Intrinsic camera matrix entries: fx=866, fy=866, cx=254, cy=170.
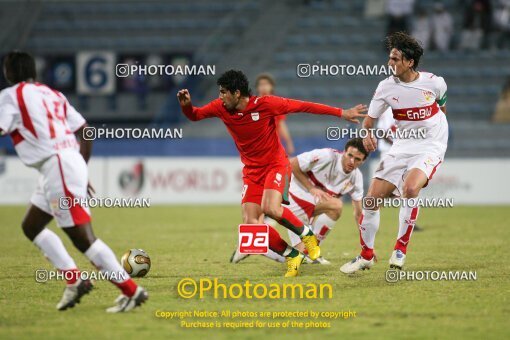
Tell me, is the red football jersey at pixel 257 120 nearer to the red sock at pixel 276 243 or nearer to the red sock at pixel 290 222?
the red sock at pixel 290 222

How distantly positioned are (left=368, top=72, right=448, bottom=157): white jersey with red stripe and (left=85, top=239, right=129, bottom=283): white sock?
3505mm

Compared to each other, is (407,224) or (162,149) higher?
(407,224)

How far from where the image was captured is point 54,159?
21.3 ft

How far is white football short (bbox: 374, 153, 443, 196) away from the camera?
8.80m

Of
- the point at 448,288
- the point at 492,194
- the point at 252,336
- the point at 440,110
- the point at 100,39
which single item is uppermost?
the point at 440,110

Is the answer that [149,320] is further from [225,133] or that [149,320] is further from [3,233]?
[225,133]

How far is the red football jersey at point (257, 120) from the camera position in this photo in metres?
8.51

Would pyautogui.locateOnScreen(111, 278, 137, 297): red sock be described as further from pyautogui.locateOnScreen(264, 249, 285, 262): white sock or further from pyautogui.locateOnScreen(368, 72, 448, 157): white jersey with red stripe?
pyautogui.locateOnScreen(368, 72, 448, 157): white jersey with red stripe

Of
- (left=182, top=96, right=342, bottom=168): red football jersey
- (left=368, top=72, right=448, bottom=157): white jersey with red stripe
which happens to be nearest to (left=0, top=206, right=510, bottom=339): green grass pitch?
(left=182, top=96, right=342, bottom=168): red football jersey

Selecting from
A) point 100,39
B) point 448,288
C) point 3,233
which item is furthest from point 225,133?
point 448,288

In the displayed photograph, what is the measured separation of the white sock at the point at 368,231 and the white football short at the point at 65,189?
3.26 m

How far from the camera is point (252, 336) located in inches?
226

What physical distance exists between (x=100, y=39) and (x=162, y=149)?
7767mm

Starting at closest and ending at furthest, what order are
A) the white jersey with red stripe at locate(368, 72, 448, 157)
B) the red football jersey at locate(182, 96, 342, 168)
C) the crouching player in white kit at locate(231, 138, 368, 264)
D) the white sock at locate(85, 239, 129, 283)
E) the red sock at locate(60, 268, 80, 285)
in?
the white sock at locate(85, 239, 129, 283), the red sock at locate(60, 268, 80, 285), the red football jersey at locate(182, 96, 342, 168), the white jersey with red stripe at locate(368, 72, 448, 157), the crouching player in white kit at locate(231, 138, 368, 264)
